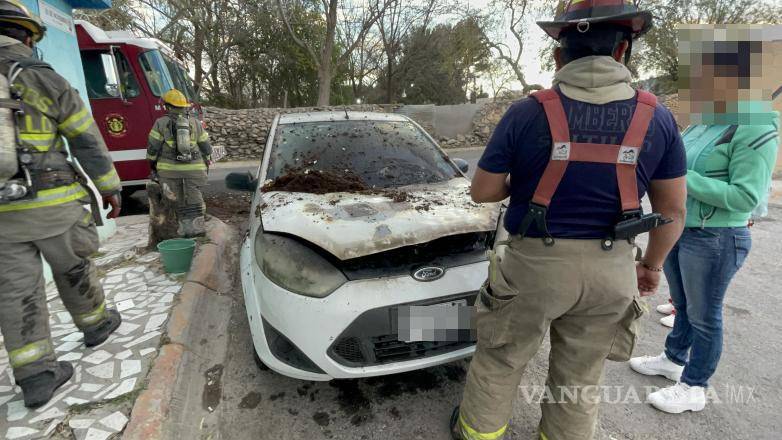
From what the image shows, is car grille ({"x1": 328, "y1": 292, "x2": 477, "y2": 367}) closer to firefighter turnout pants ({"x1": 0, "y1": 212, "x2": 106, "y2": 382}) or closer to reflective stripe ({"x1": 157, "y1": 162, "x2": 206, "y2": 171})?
firefighter turnout pants ({"x1": 0, "y1": 212, "x2": 106, "y2": 382})

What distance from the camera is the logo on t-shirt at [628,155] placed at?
1.35 m

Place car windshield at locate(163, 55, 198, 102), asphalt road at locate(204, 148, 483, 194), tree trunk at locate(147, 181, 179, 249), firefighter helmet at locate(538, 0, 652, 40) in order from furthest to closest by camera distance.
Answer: asphalt road at locate(204, 148, 483, 194)
car windshield at locate(163, 55, 198, 102)
tree trunk at locate(147, 181, 179, 249)
firefighter helmet at locate(538, 0, 652, 40)

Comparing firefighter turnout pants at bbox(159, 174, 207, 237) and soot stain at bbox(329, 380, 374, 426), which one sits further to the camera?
firefighter turnout pants at bbox(159, 174, 207, 237)

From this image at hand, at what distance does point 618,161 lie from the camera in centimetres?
136

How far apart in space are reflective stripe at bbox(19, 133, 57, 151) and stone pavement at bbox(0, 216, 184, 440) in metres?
1.27

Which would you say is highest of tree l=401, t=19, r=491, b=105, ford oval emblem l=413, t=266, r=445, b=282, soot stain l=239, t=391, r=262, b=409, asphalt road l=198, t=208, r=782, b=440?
tree l=401, t=19, r=491, b=105

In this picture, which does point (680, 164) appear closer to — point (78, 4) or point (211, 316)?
point (211, 316)

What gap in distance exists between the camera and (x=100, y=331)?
2.50 meters

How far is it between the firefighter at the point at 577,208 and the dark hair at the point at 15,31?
95.4 inches

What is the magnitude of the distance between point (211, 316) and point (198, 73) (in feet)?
66.3

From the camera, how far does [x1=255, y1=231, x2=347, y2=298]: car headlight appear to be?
6.41ft

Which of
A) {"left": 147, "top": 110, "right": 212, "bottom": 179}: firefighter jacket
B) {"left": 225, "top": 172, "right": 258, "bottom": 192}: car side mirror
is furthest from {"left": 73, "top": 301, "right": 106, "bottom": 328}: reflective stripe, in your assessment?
{"left": 147, "top": 110, "right": 212, "bottom": 179}: firefighter jacket

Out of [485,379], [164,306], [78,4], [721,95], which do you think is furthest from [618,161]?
[78,4]

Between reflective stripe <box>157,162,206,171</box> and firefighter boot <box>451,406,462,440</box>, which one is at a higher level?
reflective stripe <box>157,162,206,171</box>
